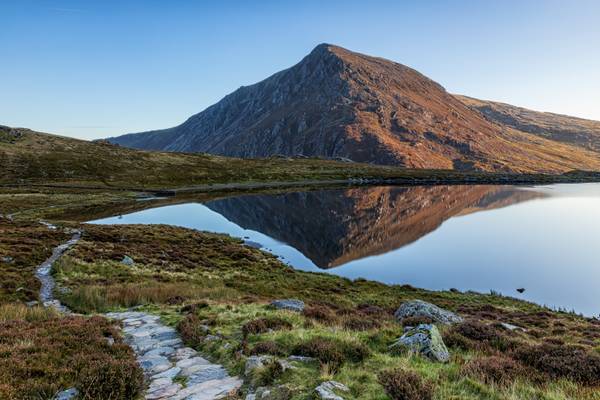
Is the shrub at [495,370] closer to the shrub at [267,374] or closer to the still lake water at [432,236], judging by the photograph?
the shrub at [267,374]

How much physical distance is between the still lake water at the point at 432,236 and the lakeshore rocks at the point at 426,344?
26138 mm

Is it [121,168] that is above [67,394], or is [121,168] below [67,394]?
above

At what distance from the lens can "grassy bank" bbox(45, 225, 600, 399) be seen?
8555mm

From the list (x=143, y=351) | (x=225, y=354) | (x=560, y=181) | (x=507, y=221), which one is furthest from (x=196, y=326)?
(x=560, y=181)

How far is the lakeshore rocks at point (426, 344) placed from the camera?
34.9 ft

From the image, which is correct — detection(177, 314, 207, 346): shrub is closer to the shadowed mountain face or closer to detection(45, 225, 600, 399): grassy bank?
detection(45, 225, 600, 399): grassy bank

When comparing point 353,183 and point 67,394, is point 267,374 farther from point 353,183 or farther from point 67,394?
point 353,183

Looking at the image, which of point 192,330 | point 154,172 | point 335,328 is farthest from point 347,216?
point 154,172

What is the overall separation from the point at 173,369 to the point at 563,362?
34.7ft

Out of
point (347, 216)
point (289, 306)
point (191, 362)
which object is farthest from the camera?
point (347, 216)

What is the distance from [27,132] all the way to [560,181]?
253003 mm

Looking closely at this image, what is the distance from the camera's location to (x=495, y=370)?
9.15 metres

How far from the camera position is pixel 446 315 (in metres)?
20.2

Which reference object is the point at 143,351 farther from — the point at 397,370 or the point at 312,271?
the point at 312,271
